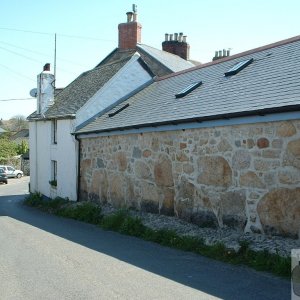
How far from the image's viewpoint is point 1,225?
1305 centimetres

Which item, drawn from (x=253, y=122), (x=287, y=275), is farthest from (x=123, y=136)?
(x=287, y=275)

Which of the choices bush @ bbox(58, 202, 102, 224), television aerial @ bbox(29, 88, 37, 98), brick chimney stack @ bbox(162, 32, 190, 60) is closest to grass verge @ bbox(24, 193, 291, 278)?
bush @ bbox(58, 202, 102, 224)

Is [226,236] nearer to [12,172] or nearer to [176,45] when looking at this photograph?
[176,45]

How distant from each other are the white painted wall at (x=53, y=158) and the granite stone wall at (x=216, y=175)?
346 cm

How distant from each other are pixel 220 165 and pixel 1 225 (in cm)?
730

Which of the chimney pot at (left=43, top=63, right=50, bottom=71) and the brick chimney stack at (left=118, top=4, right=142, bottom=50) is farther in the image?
the chimney pot at (left=43, top=63, right=50, bottom=71)

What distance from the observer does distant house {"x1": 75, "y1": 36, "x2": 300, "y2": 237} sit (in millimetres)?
8078

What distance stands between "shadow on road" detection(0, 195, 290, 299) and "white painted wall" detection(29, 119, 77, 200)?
5.70 meters

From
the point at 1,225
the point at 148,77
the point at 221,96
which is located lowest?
the point at 1,225

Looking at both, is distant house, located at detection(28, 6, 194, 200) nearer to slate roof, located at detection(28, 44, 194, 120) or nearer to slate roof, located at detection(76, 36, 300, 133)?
slate roof, located at detection(28, 44, 194, 120)

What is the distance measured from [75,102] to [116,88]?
1.97 metres

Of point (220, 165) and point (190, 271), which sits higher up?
point (220, 165)

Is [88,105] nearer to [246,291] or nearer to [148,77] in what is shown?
[148,77]

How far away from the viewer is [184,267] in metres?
7.20
